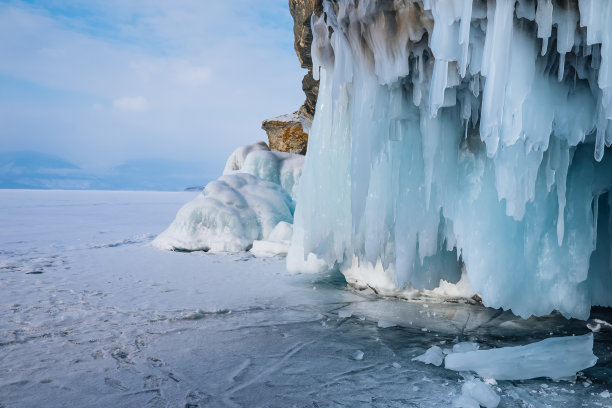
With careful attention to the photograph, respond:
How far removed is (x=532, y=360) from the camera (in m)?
2.63

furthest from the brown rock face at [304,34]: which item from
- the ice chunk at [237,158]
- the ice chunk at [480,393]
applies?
the ice chunk at [480,393]

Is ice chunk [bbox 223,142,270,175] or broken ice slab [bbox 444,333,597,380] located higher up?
ice chunk [bbox 223,142,270,175]

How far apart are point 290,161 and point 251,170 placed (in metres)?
1.18

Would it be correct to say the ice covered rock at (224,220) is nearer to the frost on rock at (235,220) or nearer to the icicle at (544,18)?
the frost on rock at (235,220)

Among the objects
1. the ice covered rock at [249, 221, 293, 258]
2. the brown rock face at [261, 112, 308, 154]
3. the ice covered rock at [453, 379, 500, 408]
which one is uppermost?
the brown rock face at [261, 112, 308, 154]

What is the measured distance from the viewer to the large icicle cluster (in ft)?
8.71

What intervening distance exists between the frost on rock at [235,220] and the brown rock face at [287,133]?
5608 millimetres

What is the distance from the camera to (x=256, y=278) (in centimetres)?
Result: 575

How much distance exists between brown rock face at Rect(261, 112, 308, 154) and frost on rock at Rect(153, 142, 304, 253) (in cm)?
561

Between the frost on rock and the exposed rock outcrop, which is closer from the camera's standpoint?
the frost on rock

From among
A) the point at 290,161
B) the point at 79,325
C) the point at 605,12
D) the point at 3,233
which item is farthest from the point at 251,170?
the point at 605,12

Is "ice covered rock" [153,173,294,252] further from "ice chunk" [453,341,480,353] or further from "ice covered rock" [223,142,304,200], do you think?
"ice chunk" [453,341,480,353]

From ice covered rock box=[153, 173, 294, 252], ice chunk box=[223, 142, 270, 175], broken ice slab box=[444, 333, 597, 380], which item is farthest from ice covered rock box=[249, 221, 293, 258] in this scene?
ice chunk box=[223, 142, 270, 175]


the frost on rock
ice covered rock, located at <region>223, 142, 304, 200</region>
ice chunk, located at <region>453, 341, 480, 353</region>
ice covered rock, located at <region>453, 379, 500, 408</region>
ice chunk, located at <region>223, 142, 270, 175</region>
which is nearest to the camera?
ice covered rock, located at <region>453, 379, 500, 408</region>
